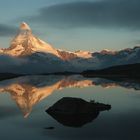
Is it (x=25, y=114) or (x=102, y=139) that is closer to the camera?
(x=102, y=139)

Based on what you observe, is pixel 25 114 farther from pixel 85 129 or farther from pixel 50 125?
pixel 85 129

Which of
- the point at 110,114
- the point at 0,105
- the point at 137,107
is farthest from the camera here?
the point at 0,105

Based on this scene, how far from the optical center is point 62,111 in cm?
7156

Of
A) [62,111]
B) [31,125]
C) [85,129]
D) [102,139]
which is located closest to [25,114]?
[62,111]

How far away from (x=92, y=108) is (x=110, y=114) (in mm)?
4153

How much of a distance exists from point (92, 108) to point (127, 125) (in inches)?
582

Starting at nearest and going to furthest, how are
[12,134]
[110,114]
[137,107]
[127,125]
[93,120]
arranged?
[12,134] < [127,125] < [93,120] < [110,114] < [137,107]

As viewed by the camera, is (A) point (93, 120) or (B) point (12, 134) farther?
(A) point (93, 120)

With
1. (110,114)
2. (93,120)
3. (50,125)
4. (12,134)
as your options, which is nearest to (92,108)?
(110,114)

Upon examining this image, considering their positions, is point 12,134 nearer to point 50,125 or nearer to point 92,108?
point 50,125

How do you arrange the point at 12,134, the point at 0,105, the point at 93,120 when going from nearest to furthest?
the point at 12,134 < the point at 93,120 < the point at 0,105

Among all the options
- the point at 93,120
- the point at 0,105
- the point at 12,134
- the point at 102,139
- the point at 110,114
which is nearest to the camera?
the point at 102,139

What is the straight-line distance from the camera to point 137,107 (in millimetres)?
83875

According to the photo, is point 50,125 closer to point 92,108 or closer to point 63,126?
point 63,126
